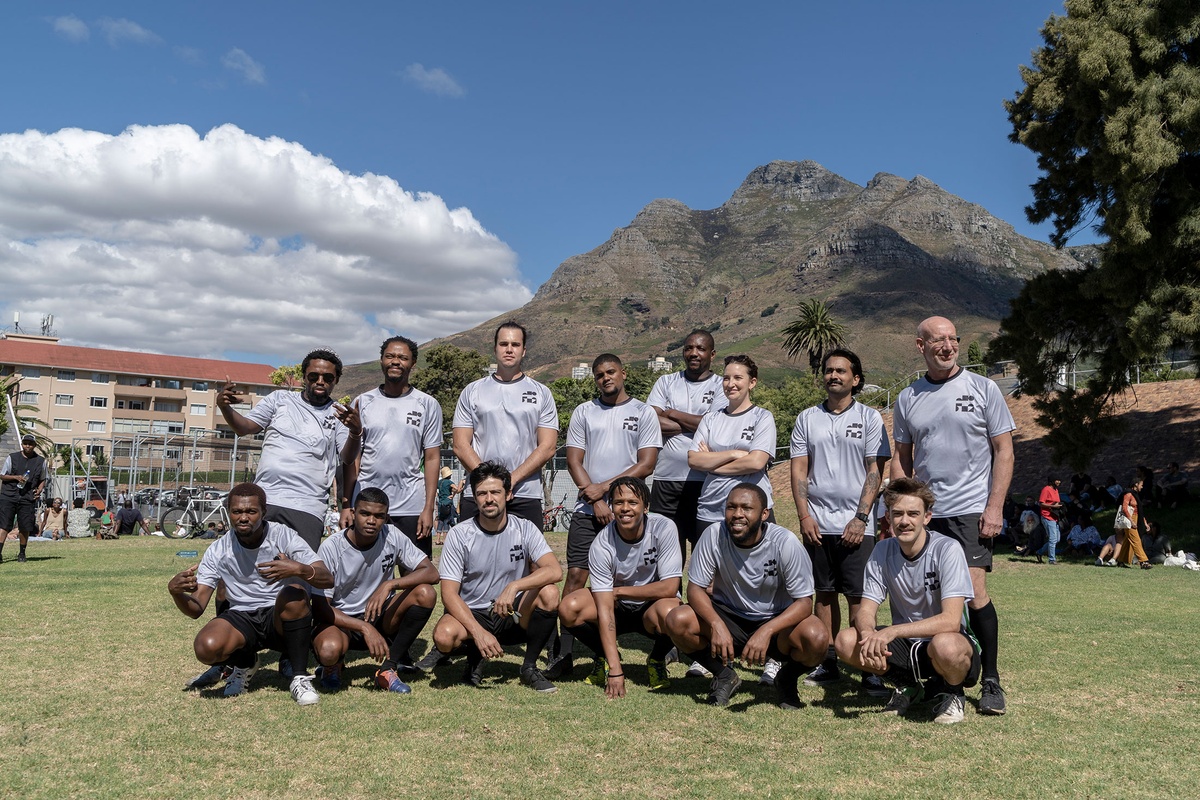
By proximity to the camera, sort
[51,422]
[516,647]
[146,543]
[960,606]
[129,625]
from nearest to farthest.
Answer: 1. [960,606]
2. [516,647]
3. [129,625]
4. [146,543]
5. [51,422]

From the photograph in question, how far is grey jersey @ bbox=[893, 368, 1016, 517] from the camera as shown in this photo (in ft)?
16.8

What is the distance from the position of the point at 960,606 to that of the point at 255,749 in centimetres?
375

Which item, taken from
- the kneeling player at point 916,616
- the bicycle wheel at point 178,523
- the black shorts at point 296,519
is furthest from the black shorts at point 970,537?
the bicycle wheel at point 178,523

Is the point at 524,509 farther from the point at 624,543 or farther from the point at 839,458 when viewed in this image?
the point at 839,458

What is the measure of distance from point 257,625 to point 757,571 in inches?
124

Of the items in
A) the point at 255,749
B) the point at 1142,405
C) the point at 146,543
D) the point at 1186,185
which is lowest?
the point at 146,543

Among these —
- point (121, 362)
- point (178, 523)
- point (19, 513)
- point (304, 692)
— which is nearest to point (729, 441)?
point (304, 692)

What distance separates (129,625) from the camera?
7.49 m

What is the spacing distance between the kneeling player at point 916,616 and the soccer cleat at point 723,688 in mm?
673

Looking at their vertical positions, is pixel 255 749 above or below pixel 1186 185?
below

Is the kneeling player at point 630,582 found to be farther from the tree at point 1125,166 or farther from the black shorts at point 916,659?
the tree at point 1125,166

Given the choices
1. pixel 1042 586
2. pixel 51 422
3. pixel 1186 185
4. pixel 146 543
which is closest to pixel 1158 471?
pixel 1186 185

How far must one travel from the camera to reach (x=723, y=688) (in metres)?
4.99

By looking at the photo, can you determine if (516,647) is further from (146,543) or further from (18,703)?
(146,543)
